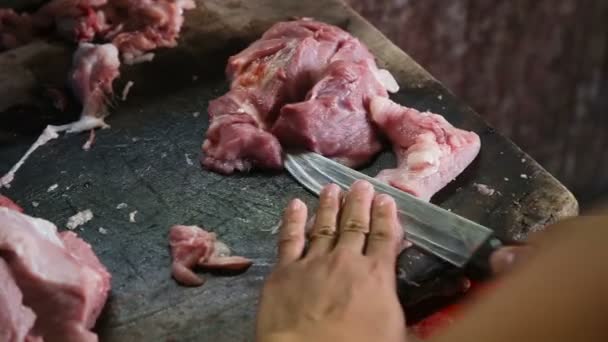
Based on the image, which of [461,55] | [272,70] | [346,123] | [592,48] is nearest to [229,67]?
[272,70]

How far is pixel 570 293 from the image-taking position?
754 mm

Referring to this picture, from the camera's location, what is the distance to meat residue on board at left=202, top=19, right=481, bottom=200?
6.71 ft

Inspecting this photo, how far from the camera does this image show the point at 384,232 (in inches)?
67.7

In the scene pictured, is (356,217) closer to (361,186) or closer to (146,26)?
(361,186)

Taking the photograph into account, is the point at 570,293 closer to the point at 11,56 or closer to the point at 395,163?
the point at 395,163

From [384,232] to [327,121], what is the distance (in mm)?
481

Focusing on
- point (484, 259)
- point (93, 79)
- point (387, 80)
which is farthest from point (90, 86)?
point (484, 259)

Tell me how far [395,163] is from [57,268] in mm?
915

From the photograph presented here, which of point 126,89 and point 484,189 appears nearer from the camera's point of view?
point 484,189

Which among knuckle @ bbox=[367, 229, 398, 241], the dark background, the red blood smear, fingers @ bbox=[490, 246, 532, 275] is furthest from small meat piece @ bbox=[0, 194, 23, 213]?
the dark background

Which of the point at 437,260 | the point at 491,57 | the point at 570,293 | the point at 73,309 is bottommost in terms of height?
the point at 491,57

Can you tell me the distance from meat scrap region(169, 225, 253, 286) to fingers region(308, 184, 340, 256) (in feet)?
0.68

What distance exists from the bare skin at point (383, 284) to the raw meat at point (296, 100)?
11.5 inches

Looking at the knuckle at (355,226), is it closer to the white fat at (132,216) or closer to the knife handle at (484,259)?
the knife handle at (484,259)
